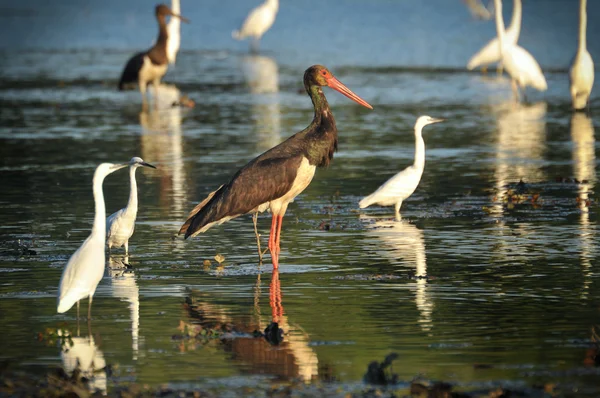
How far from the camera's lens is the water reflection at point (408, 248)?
10062 millimetres

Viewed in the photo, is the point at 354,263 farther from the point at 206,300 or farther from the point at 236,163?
the point at 236,163

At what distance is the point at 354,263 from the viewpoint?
39.0 feet

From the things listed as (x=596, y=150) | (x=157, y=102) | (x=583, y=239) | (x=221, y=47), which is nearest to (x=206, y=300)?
(x=583, y=239)

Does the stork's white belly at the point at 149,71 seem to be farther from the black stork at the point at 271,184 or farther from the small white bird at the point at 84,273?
the small white bird at the point at 84,273

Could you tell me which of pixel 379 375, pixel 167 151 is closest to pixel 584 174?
pixel 167 151

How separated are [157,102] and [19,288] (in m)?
18.3

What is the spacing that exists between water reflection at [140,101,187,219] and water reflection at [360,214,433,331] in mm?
2292

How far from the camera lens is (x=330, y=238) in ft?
43.6

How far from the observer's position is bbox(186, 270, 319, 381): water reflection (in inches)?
324

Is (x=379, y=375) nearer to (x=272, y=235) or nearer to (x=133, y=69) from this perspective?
(x=272, y=235)

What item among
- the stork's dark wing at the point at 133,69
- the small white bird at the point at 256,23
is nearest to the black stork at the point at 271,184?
the stork's dark wing at the point at 133,69

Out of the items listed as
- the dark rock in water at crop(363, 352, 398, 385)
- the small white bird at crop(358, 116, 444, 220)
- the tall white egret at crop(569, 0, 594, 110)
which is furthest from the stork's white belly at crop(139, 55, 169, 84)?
the dark rock in water at crop(363, 352, 398, 385)

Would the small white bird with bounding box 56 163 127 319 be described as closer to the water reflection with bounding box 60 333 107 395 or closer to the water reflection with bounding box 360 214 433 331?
the water reflection with bounding box 60 333 107 395

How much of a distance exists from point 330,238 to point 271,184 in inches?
52.6
